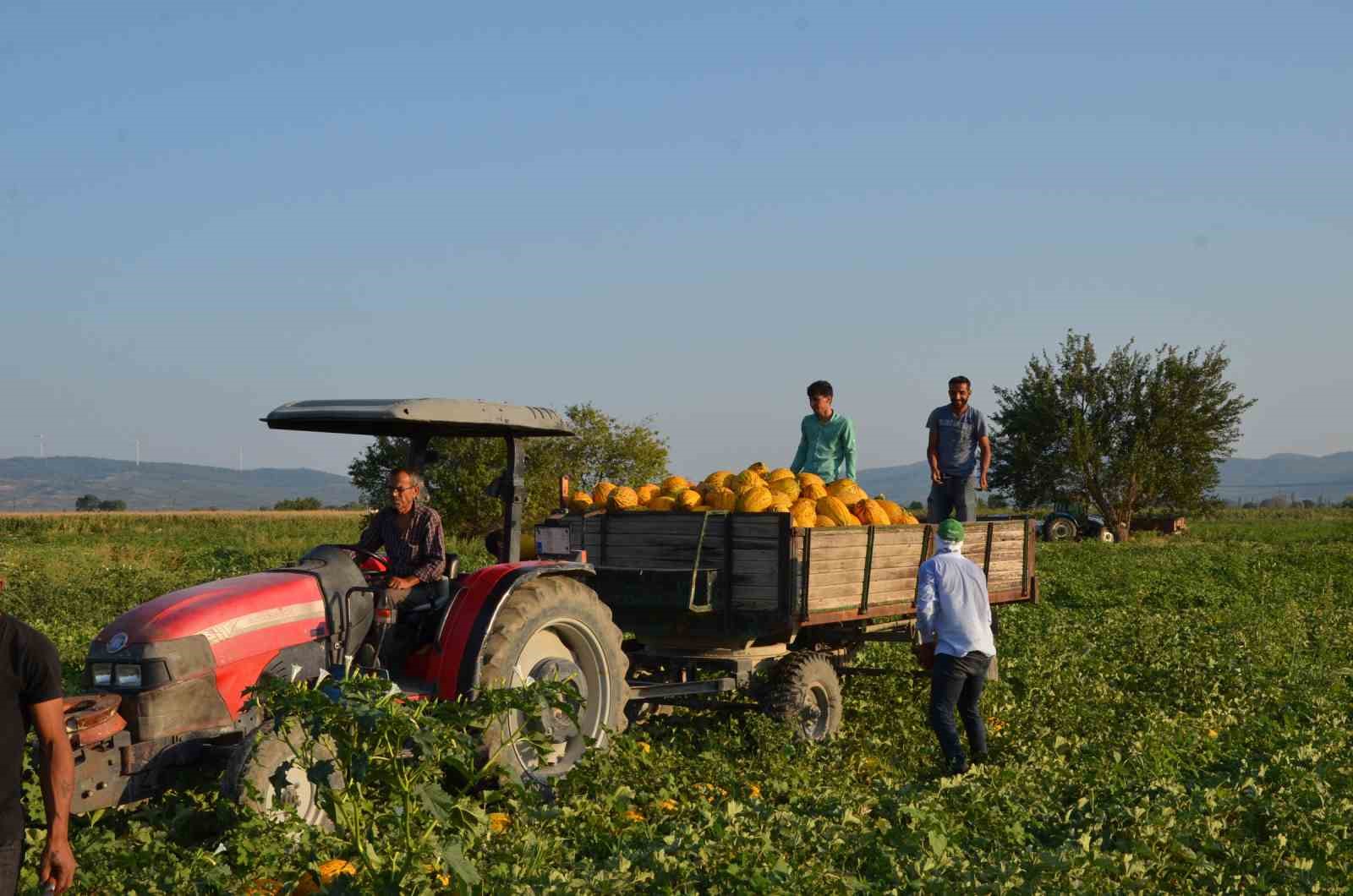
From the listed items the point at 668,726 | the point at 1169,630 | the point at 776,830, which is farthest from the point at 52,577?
the point at 776,830

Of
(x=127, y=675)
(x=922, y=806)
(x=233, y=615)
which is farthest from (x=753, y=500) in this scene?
(x=127, y=675)

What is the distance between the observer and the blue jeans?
10.3m

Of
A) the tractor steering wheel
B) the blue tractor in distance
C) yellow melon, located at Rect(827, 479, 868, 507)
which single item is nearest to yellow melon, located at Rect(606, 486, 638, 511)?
yellow melon, located at Rect(827, 479, 868, 507)

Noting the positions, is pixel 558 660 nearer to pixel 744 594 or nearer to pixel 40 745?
pixel 744 594

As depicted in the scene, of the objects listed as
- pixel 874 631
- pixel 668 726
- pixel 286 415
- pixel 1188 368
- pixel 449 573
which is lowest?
pixel 668 726

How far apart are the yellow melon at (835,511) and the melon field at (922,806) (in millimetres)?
1461

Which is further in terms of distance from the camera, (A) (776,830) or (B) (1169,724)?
(B) (1169,724)

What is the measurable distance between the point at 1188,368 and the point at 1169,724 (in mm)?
42877

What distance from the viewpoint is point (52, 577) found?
67.1 ft

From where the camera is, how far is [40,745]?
3867mm

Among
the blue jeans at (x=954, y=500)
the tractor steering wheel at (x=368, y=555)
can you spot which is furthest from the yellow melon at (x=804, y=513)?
the tractor steering wheel at (x=368, y=555)

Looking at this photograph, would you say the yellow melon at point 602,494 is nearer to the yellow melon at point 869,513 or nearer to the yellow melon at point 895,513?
the yellow melon at point 869,513

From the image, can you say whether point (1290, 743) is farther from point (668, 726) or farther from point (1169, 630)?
point (1169, 630)

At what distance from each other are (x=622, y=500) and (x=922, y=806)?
366cm
